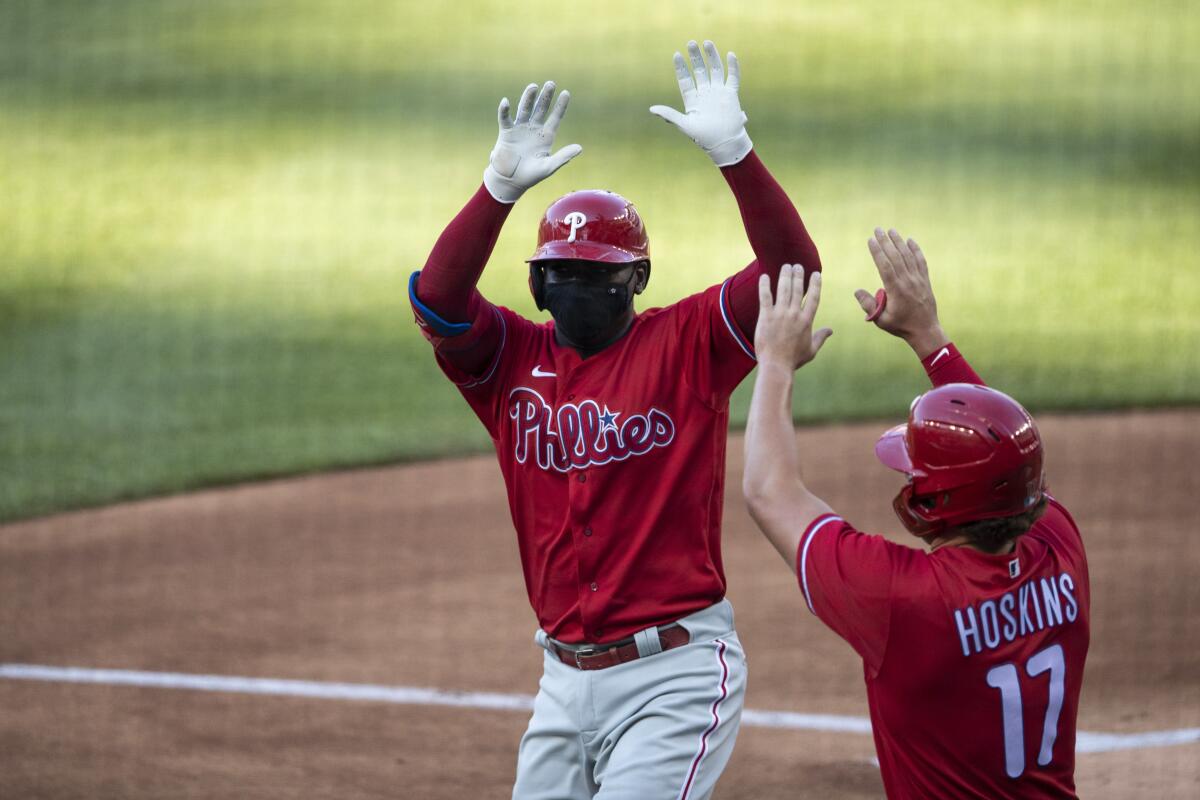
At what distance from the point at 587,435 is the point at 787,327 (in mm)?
869

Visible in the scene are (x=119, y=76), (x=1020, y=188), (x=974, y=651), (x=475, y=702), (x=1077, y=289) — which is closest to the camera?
(x=974, y=651)

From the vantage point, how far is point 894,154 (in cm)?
1661

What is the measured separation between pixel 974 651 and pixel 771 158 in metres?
13.9

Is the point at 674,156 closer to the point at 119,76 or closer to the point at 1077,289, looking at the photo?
the point at 1077,289

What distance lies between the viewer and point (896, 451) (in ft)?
9.83

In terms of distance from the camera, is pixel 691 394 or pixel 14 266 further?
pixel 14 266

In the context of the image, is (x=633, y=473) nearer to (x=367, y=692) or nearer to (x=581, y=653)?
(x=581, y=653)

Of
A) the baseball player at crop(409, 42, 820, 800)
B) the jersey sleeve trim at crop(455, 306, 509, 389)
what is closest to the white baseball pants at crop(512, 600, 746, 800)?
the baseball player at crop(409, 42, 820, 800)

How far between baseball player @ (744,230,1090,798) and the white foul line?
9.32 feet

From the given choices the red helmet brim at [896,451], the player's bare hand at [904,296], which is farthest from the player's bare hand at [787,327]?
the player's bare hand at [904,296]

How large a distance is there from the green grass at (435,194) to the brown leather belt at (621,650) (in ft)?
19.2

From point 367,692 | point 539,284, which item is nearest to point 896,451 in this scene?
point 539,284

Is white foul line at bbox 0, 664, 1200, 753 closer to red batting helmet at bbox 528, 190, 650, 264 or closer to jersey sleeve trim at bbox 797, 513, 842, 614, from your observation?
red batting helmet at bbox 528, 190, 650, 264

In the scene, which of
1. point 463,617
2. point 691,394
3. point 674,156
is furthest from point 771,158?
point 691,394
